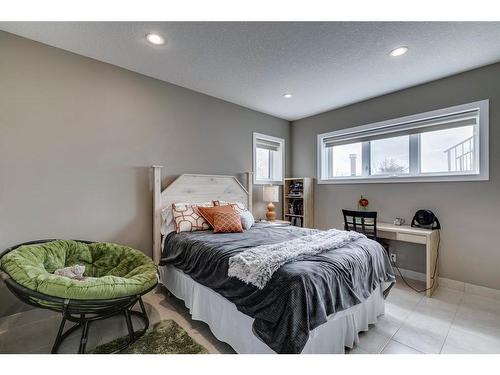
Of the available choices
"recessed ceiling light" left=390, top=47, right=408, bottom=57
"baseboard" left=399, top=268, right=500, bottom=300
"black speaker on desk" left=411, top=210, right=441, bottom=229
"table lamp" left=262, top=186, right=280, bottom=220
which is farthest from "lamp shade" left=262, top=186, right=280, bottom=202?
"recessed ceiling light" left=390, top=47, right=408, bottom=57

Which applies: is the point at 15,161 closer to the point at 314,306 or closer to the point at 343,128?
the point at 314,306

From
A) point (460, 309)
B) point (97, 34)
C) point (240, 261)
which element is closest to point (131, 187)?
point (97, 34)

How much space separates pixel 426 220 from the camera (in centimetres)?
283

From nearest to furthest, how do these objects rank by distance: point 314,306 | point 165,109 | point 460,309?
point 314,306 → point 460,309 → point 165,109

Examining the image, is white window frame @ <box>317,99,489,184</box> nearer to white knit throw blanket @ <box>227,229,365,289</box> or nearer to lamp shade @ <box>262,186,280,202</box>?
lamp shade @ <box>262,186,280,202</box>

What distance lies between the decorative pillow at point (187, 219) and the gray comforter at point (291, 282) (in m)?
0.30

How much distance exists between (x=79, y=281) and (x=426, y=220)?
141 inches

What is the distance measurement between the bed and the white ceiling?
1.82m

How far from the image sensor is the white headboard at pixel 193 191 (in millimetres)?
2691

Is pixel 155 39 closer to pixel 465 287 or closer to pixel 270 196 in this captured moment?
pixel 270 196

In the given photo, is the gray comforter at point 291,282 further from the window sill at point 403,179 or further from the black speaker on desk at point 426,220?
the window sill at point 403,179
